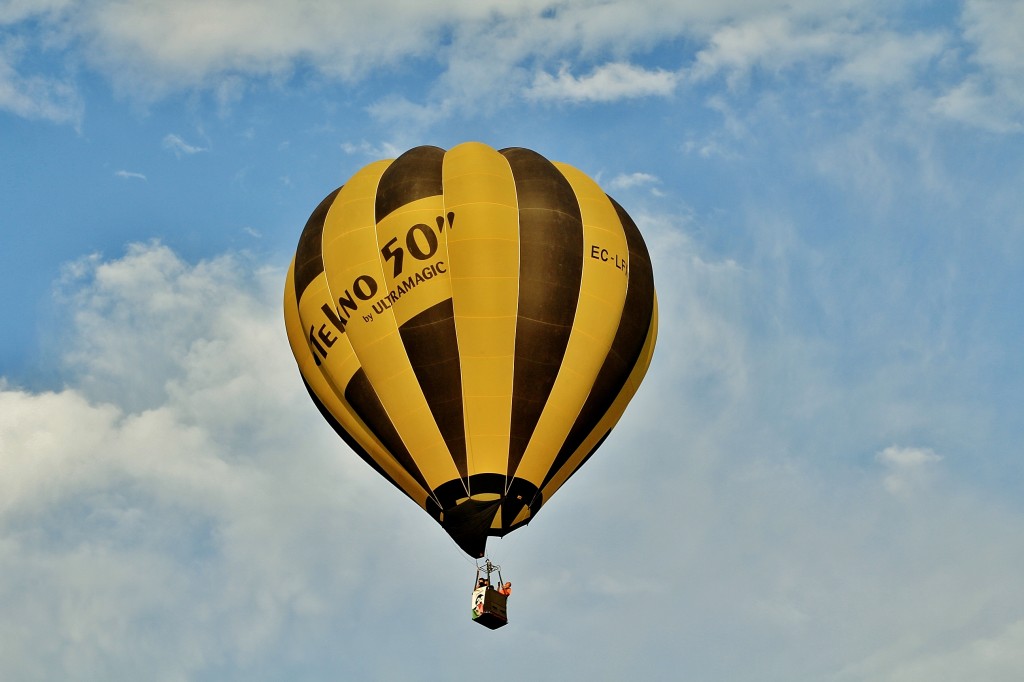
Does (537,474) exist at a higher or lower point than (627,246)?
lower

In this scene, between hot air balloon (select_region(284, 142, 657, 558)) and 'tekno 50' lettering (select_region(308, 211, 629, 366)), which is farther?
'tekno 50' lettering (select_region(308, 211, 629, 366))

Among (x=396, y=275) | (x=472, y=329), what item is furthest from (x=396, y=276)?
(x=472, y=329)

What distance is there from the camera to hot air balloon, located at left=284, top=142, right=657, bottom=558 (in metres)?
33.7

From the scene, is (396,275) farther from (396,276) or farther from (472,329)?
(472,329)

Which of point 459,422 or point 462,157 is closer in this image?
point 459,422

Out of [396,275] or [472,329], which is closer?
[472,329]

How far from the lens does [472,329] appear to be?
33969 millimetres

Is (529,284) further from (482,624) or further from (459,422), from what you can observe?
(482,624)

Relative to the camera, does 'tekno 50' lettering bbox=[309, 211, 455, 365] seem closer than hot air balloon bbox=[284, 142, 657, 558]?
No

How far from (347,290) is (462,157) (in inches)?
163

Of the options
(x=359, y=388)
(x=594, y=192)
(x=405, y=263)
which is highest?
(x=594, y=192)

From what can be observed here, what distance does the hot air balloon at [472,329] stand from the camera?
1326 inches

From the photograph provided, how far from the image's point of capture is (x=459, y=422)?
33656 millimetres

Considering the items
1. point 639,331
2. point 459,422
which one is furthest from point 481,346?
point 639,331
